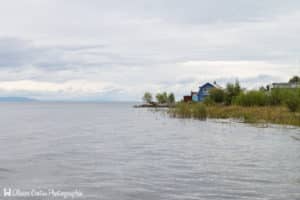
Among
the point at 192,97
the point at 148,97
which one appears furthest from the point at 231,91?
the point at 148,97

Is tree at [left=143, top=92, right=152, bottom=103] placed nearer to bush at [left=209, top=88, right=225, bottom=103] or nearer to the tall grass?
bush at [left=209, top=88, right=225, bottom=103]

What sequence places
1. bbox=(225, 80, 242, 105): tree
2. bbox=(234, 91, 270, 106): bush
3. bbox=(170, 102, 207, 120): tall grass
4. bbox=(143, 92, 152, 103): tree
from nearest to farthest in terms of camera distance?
bbox=(170, 102, 207, 120): tall grass, bbox=(234, 91, 270, 106): bush, bbox=(225, 80, 242, 105): tree, bbox=(143, 92, 152, 103): tree

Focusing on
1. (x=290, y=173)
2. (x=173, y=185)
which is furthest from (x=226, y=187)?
(x=290, y=173)

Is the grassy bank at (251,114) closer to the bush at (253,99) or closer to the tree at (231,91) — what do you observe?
the bush at (253,99)

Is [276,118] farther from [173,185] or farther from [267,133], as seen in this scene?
[173,185]

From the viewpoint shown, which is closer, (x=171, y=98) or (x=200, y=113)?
(x=200, y=113)

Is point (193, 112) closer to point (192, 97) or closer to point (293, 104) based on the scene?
point (293, 104)

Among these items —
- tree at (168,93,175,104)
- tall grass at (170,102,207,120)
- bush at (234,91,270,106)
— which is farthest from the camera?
tree at (168,93,175,104)

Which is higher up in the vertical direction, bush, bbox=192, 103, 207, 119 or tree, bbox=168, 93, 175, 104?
tree, bbox=168, 93, 175, 104
